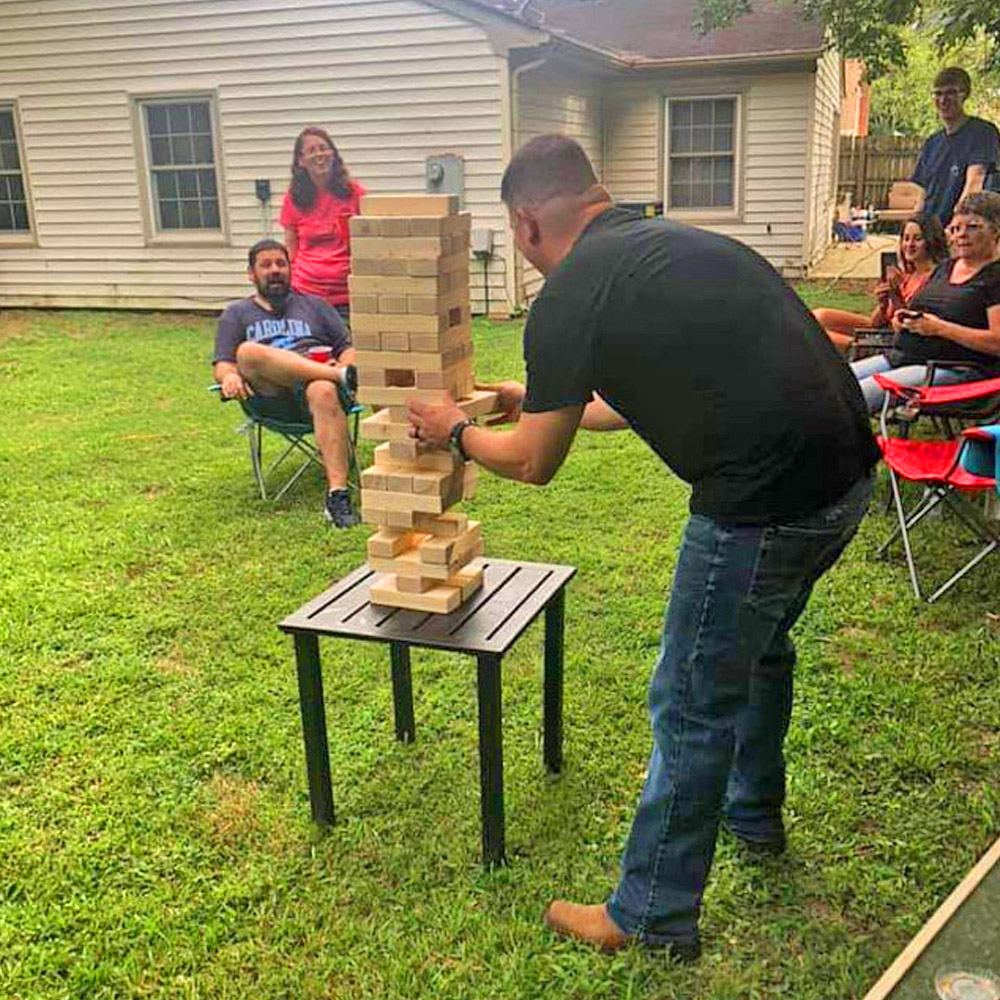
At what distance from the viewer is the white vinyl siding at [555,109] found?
10.1m

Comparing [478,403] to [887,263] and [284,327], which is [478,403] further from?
[887,263]

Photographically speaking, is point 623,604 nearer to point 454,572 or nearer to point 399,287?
point 454,572

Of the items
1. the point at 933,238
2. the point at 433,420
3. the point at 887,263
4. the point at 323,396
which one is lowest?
the point at 323,396

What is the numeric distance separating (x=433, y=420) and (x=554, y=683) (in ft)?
2.93

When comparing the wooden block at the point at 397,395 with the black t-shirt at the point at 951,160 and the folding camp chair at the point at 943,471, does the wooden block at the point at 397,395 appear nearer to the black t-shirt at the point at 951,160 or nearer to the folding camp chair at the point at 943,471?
the folding camp chair at the point at 943,471

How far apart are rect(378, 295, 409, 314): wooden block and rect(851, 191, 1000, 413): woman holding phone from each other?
2.82 meters

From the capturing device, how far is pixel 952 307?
4.59 meters

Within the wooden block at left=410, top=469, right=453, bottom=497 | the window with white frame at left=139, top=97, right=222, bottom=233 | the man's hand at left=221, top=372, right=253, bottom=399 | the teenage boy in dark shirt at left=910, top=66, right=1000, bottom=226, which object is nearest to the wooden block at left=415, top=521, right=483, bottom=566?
the wooden block at left=410, top=469, right=453, bottom=497

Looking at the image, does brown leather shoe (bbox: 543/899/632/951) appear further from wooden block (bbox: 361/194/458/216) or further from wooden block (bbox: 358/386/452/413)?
wooden block (bbox: 361/194/458/216)

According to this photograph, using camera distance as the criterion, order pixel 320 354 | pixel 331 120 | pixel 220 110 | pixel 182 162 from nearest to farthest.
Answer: pixel 320 354 → pixel 331 120 → pixel 220 110 → pixel 182 162

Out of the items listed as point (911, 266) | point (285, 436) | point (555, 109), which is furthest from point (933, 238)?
point (555, 109)

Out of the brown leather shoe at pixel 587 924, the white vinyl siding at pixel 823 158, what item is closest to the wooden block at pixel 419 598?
the brown leather shoe at pixel 587 924

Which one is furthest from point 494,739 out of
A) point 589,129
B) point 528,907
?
point 589,129

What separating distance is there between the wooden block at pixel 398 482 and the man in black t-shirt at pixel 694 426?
325mm
